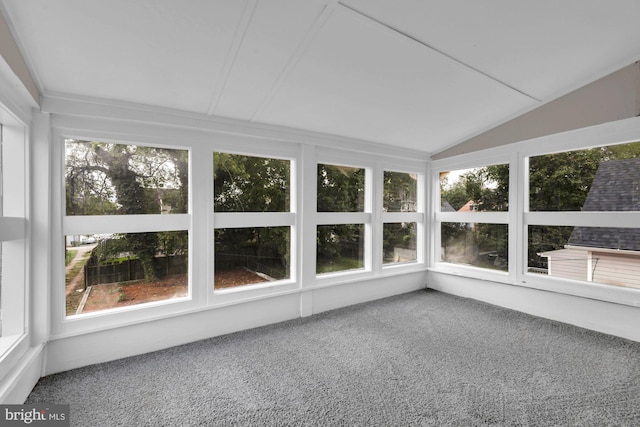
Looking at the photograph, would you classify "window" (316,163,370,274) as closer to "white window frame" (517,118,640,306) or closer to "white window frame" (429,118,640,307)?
"white window frame" (429,118,640,307)

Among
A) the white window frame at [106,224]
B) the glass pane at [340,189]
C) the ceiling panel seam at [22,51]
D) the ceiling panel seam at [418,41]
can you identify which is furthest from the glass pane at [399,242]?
the ceiling panel seam at [22,51]

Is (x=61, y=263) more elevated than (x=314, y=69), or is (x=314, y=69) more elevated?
(x=314, y=69)

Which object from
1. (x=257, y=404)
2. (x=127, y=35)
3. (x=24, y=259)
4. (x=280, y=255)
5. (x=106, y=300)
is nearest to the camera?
(x=127, y=35)

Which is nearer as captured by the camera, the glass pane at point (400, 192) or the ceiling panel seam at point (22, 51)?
the ceiling panel seam at point (22, 51)

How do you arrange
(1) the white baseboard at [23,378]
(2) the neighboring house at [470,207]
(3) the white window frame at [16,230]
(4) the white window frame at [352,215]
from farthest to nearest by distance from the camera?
(2) the neighboring house at [470,207] → (4) the white window frame at [352,215] → (3) the white window frame at [16,230] → (1) the white baseboard at [23,378]

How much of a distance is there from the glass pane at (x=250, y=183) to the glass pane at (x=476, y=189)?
8.53ft

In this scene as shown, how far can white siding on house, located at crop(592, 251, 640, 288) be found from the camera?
2.80 meters

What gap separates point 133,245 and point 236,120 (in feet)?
5.03

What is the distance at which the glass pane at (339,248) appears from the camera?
3.65m

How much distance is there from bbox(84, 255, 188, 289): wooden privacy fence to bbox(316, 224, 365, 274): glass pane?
160 cm

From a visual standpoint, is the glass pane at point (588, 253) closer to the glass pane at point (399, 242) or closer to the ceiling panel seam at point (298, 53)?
the glass pane at point (399, 242)

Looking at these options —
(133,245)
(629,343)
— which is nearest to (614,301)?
(629,343)

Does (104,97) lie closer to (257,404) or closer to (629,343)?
(257,404)

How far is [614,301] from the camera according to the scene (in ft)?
9.22
